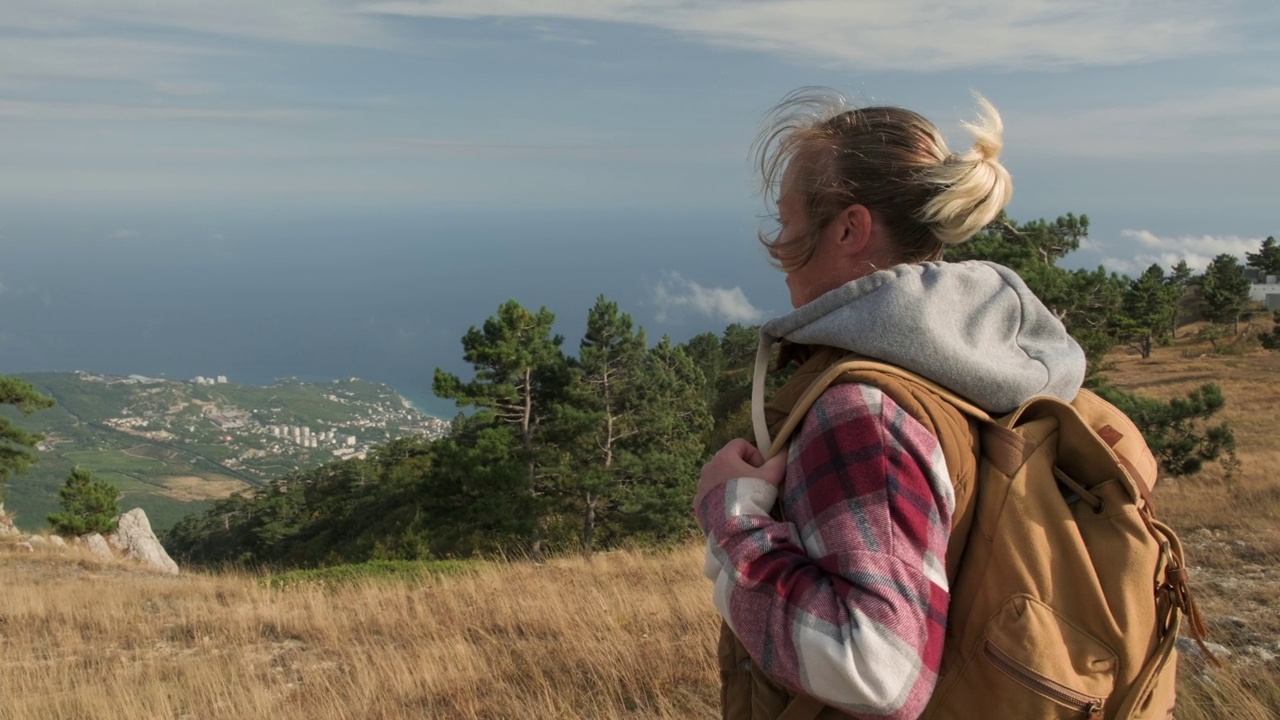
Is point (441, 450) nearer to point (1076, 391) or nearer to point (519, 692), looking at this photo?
point (519, 692)

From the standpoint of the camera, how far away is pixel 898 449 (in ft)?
4.06

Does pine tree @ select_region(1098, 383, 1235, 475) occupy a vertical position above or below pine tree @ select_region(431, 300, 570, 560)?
above

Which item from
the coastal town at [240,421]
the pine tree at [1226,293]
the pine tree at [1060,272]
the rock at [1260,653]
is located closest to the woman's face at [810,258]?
the rock at [1260,653]

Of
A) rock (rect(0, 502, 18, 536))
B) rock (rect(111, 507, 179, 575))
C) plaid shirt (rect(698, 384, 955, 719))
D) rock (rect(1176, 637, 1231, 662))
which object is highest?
plaid shirt (rect(698, 384, 955, 719))

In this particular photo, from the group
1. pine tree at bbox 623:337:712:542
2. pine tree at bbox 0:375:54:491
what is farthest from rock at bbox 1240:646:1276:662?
pine tree at bbox 0:375:54:491

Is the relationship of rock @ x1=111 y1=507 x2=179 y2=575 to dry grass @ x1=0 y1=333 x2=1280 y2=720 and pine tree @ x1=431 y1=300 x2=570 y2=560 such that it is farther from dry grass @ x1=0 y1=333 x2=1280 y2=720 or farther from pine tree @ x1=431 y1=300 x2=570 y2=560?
dry grass @ x1=0 y1=333 x2=1280 y2=720

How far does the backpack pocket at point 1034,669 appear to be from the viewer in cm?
121

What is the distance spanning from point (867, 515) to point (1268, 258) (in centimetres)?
7158

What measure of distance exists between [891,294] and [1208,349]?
49.4 m

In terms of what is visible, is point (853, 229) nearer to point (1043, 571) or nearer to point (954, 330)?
point (954, 330)

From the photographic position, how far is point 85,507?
25000mm

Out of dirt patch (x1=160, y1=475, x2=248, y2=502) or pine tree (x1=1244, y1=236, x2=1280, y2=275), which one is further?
dirt patch (x1=160, y1=475, x2=248, y2=502)

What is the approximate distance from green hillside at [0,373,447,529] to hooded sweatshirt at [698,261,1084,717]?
3887 inches

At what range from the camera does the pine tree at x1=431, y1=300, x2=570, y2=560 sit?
19.4m
